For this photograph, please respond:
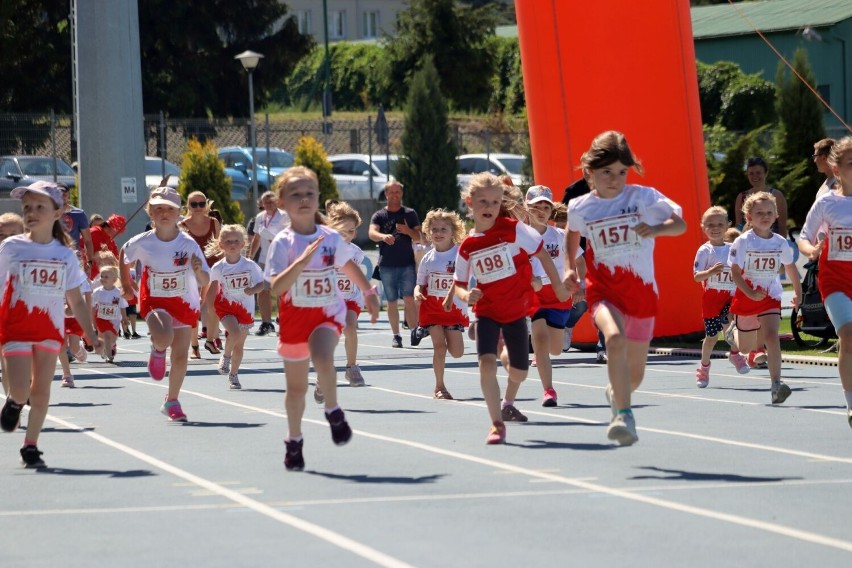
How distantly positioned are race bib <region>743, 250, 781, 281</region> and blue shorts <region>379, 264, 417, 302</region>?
28.0 feet

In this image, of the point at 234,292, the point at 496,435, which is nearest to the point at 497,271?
the point at 496,435

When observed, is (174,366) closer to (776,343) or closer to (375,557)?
(776,343)

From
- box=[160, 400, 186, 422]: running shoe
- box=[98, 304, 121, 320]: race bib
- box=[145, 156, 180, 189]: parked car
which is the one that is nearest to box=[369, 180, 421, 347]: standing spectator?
box=[98, 304, 121, 320]: race bib

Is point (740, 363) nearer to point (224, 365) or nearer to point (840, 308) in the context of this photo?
point (840, 308)

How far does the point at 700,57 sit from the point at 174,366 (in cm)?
5510

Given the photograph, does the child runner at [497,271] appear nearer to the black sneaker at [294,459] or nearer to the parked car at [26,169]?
the black sneaker at [294,459]

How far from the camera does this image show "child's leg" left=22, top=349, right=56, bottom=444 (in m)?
9.98

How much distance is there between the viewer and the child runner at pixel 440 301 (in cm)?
1408

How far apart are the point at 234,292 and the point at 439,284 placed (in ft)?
7.32

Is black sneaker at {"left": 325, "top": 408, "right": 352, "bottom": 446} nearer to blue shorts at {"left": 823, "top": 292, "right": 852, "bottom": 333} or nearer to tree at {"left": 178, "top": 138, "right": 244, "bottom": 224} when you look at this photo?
blue shorts at {"left": 823, "top": 292, "right": 852, "bottom": 333}

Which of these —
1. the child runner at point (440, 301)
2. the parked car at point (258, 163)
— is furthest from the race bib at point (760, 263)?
the parked car at point (258, 163)

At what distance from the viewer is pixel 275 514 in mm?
7898

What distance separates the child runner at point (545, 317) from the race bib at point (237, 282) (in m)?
Result: 2.80

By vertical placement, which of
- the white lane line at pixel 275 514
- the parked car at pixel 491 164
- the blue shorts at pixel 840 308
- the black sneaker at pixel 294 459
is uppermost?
the parked car at pixel 491 164
